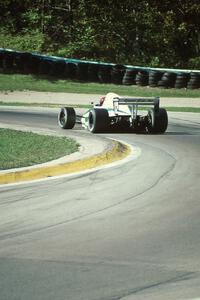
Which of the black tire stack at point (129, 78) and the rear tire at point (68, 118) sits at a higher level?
the rear tire at point (68, 118)

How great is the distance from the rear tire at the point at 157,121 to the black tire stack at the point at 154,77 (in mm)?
20672

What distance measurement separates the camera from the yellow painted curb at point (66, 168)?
31.3 ft

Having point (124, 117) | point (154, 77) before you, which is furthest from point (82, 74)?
point (124, 117)

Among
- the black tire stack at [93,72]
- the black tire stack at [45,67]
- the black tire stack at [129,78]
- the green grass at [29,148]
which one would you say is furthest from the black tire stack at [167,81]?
the green grass at [29,148]

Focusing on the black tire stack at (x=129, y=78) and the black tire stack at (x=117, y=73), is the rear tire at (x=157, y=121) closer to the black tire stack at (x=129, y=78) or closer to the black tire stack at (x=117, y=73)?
the black tire stack at (x=129, y=78)

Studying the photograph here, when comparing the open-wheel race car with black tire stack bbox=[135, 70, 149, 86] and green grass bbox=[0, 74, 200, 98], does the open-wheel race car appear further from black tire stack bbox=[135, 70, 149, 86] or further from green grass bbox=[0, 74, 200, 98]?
black tire stack bbox=[135, 70, 149, 86]

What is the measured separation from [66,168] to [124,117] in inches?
273

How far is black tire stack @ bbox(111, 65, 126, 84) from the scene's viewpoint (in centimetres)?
3856

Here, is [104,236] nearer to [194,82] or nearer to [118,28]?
[194,82]

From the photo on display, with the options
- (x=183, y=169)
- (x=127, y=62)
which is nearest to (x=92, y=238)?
(x=183, y=169)

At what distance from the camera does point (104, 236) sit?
6609 mm

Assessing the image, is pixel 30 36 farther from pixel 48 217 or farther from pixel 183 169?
pixel 48 217

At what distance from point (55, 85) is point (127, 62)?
28.8 feet

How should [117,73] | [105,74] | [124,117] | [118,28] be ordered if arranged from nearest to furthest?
[124,117]
[117,73]
[105,74]
[118,28]
